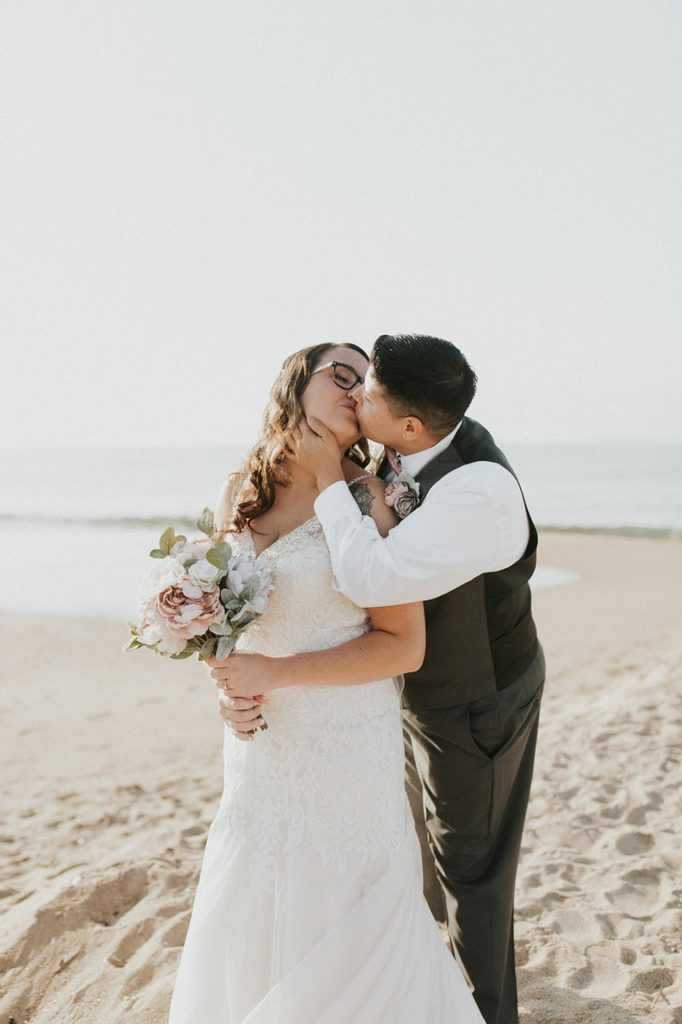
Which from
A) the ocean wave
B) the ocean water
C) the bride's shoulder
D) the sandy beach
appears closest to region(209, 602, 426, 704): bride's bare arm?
the bride's shoulder

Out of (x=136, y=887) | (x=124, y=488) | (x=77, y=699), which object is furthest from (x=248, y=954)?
(x=124, y=488)

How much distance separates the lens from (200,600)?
8.13 feet

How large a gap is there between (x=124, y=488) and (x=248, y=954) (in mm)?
43569

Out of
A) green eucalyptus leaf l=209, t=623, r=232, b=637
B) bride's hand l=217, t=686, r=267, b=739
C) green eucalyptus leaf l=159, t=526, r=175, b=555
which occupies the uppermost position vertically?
green eucalyptus leaf l=159, t=526, r=175, b=555

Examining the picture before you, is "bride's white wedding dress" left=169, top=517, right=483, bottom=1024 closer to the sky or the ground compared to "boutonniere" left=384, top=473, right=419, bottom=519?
closer to the ground

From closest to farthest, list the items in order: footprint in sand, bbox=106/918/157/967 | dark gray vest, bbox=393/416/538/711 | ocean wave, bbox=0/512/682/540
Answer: dark gray vest, bbox=393/416/538/711, footprint in sand, bbox=106/918/157/967, ocean wave, bbox=0/512/682/540

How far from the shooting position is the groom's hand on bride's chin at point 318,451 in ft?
9.27

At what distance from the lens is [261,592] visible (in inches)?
103

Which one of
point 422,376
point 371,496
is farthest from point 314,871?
point 422,376

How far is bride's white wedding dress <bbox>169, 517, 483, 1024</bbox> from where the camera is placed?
2.64 m

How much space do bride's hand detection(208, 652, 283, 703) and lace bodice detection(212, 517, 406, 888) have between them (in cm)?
17

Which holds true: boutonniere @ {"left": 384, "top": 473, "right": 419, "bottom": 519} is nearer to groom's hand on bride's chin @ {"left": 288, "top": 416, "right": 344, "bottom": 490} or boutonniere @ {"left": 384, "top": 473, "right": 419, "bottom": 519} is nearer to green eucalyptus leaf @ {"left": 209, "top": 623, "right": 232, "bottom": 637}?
groom's hand on bride's chin @ {"left": 288, "top": 416, "right": 344, "bottom": 490}

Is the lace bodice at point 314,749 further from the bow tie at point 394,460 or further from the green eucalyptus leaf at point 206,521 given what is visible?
the bow tie at point 394,460

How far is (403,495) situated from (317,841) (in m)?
1.17
